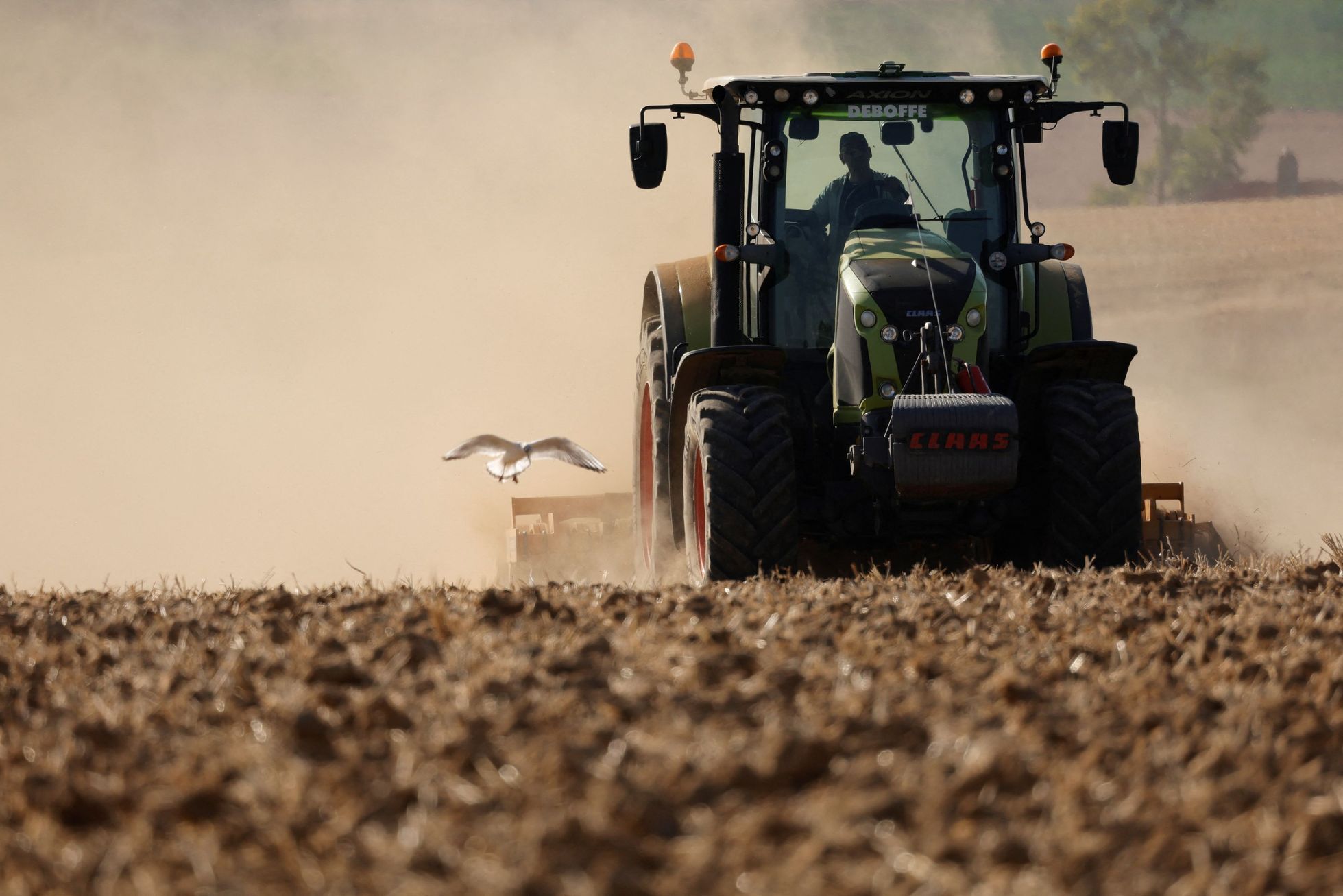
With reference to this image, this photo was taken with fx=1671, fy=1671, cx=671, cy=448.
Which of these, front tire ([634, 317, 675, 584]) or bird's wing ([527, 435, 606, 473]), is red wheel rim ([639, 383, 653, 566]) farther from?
bird's wing ([527, 435, 606, 473])

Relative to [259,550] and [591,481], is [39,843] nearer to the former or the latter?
[591,481]

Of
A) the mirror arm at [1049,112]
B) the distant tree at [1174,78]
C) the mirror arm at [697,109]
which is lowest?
the mirror arm at [1049,112]

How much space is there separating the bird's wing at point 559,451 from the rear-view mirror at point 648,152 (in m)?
→ 1.17

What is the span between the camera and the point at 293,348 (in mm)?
17344

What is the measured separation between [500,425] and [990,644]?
1063 centimetres

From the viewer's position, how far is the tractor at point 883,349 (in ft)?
21.4

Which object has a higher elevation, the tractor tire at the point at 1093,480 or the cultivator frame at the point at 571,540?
the tractor tire at the point at 1093,480

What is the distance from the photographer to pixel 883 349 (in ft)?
22.0

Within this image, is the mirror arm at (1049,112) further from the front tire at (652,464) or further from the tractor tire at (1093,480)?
the front tire at (652,464)

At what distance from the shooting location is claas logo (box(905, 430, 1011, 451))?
20.1 ft

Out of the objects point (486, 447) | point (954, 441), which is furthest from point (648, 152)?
point (954, 441)

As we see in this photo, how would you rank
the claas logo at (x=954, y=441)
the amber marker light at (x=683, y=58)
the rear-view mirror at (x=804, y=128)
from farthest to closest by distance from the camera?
the amber marker light at (x=683, y=58), the rear-view mirror at (x=804, y=128), the claas logo at (x=954, y=441)

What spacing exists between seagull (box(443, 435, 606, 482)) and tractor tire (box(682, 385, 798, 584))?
0.75m

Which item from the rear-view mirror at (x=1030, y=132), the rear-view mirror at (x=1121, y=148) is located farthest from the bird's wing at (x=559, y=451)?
the rear-view mirror at (x=1121, y=148)
